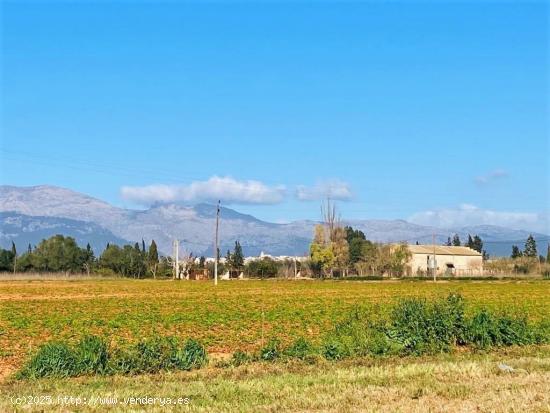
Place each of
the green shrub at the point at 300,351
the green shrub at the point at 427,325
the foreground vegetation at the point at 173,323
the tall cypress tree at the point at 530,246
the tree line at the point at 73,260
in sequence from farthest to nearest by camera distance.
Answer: the tall cypress tree at the point at 530,246, the tree line at the point at 73,260, the foreground vegetation at the point at 173,323, the green shrub at the point at 427,325, the green shrub at the point at 300,351

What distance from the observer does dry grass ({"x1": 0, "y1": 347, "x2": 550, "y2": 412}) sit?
32.1 ft

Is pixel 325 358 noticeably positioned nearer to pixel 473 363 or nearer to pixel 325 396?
pixel 473 363

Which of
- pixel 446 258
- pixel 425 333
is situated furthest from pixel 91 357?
pixel 446 258

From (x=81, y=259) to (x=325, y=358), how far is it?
12020 centimetres

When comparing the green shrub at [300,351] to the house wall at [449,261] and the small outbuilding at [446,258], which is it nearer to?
the small outbuilding at [446,258]

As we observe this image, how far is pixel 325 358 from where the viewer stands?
14.8m

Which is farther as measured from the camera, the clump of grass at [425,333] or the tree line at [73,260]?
the tree line at [73,260]

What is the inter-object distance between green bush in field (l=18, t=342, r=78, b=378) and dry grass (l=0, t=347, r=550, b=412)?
1.80 ft

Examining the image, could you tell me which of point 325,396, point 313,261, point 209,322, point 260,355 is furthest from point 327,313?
point 313,261

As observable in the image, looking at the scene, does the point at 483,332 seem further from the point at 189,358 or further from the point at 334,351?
the point at 189,358

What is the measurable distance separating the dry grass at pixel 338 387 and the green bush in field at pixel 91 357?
630mm

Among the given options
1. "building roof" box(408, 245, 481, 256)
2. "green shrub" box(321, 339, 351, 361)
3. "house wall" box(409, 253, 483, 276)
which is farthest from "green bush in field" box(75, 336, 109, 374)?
"building roof" box(408, 245, 481, 256)

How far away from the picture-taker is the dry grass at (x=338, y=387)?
9.77 m

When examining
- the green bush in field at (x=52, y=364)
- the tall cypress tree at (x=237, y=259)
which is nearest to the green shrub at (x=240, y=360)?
the green bush in field at (x=52, y=364)
